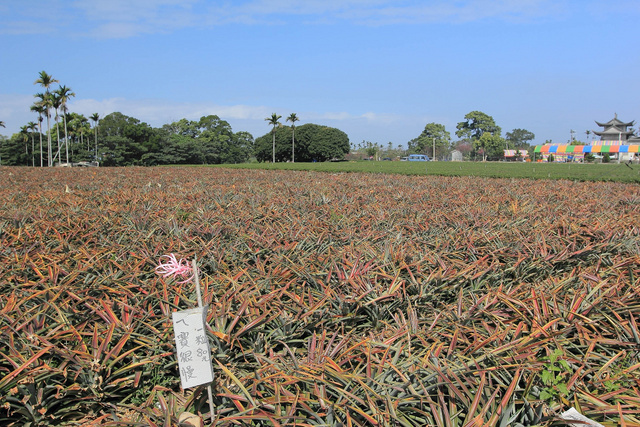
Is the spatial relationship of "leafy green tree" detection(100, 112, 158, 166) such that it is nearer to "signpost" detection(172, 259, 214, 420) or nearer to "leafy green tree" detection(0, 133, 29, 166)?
"leafy green tree" detection(0, 133, 29, 166)

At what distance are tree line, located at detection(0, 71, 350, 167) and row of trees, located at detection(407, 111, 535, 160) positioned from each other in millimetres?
51154

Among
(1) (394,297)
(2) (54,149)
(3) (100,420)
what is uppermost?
(2) (54,149)

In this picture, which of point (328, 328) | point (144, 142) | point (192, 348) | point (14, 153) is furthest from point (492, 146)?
point (192, 348)

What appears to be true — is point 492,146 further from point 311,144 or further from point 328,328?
point 328,328

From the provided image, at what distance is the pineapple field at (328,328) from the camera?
54.4 inches

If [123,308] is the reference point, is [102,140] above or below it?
above

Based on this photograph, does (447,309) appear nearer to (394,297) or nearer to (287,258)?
(394,297)

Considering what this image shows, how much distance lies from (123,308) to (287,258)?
0.96 metres

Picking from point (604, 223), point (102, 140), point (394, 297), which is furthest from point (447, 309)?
point (102, 140)

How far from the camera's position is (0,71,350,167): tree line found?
56.0 meters

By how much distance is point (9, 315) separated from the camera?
176 cm

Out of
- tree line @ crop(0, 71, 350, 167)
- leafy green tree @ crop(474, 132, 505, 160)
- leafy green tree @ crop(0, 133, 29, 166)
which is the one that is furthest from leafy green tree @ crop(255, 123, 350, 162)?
leafy green tree @ crop(474, 132, 505, 160)

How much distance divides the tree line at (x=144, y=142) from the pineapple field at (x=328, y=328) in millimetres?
52686

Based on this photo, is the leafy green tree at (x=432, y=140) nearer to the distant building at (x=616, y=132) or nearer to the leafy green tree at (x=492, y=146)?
the leafy green tree at (x=492, y=146)
